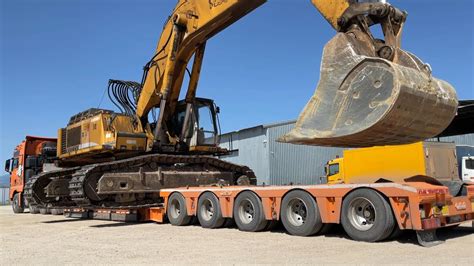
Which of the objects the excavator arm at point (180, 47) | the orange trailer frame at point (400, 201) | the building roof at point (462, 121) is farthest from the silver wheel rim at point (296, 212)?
the building roof at point (462, 121)

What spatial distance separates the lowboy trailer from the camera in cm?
796

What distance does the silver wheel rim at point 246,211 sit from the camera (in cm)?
1065

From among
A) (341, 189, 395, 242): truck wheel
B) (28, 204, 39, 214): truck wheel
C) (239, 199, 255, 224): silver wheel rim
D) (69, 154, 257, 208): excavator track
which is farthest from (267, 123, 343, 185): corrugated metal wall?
(341, 189, 395, 242): truck wheel

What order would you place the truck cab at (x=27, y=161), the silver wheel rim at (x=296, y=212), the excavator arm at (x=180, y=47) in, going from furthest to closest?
the truck cab at (x=27, y=161) < the excavator arm at (x=180, y=47) < the silver wheel rim at (x=296, y=212)

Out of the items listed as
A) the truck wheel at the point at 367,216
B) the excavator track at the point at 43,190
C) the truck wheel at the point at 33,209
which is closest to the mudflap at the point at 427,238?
the truck wheel at the point at 367,216

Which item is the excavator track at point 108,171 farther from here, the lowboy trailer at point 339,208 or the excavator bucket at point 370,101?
the excavator bucket at point 370,101

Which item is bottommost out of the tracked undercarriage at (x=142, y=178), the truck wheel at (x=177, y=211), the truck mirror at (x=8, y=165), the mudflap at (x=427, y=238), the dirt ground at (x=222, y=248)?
the dirt ground at (x=222, y=248)

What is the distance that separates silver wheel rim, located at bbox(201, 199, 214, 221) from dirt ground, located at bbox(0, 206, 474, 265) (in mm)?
613

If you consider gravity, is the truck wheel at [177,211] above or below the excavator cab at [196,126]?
below

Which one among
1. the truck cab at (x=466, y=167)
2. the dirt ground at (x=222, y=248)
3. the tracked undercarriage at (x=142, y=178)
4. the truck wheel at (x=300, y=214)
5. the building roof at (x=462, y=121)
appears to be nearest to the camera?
the dirt ground at (x=222, y=248)

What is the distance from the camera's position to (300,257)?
702cm

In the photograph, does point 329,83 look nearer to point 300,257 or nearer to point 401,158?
point 300,257

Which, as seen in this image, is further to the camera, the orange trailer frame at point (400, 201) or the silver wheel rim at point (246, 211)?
the silver wheel rim at point (246, 211)

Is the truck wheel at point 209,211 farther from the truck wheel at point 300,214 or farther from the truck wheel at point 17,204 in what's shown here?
the truck wheel at point 17,204
